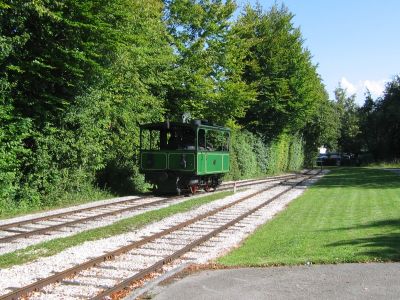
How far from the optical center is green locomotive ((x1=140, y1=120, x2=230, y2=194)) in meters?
21.2

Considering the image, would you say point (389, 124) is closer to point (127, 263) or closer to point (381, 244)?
point (381, 244)

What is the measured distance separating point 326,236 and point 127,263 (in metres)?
4.54

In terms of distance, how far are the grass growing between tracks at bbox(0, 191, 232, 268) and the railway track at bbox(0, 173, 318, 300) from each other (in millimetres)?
996

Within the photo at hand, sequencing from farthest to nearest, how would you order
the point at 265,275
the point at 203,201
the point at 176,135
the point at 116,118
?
the point at 176,135 → the point at 116,118 → the point at 203,201 → the point at 265,275

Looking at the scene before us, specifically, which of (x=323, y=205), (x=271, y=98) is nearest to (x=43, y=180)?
(x=323, y=205)

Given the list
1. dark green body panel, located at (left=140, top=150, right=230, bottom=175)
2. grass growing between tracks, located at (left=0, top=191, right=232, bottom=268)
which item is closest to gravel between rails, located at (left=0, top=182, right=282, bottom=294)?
grass growing between tracks, located at (left=0, top=191, right=232, bottom=268)

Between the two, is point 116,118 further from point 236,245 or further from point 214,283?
point 214,283

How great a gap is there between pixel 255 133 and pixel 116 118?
925 inches

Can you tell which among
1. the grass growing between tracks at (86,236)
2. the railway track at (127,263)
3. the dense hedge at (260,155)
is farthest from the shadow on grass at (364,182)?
the railway track at (127,263)

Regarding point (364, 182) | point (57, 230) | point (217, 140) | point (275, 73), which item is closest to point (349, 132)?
point (275, 73)

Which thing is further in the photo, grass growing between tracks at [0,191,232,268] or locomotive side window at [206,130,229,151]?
locomotive side window at [206,130,229,151]

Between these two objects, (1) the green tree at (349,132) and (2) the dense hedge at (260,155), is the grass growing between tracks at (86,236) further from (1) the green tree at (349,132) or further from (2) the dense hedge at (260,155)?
(1) the green tree at (349,132)

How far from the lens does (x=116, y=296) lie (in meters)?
6.58

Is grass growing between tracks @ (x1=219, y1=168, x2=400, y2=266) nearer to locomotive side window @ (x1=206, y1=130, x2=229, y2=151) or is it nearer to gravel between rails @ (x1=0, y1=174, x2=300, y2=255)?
gravel between rails @ (x1=0, y1=174, x2=300, y2=255)
